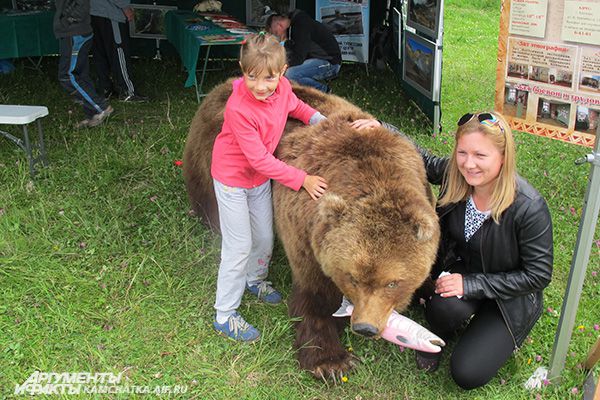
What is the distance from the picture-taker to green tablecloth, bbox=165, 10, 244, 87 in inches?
328

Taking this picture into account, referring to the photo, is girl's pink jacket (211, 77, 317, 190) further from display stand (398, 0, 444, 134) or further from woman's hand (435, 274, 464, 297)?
display stand (398, 0, 444, 134)

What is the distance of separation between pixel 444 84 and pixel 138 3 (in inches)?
241

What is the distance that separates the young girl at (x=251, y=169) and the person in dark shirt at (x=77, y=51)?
14.0 feet

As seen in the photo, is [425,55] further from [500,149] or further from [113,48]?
[113,48]

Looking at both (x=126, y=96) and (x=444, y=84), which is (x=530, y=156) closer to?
(x=444, y=84)

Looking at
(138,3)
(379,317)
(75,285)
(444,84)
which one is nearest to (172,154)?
(75,285)

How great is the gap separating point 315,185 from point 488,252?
1103 mm

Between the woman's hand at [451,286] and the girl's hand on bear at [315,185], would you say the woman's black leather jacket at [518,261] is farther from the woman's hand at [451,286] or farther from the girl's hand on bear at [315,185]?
the girl's hand on bear at [315,185]

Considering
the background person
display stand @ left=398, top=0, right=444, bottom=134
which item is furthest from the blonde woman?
the background person

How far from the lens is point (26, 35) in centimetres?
943

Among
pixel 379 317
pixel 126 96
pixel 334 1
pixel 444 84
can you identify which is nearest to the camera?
pixel 379 317

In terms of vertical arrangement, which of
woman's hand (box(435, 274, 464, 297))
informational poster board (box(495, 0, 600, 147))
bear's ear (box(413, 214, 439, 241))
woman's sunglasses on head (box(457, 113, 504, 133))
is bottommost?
woman's hand (box(435, 274, 464, 297))

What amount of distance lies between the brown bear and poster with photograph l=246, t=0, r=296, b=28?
26.0 ft

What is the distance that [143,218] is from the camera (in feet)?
17.0
